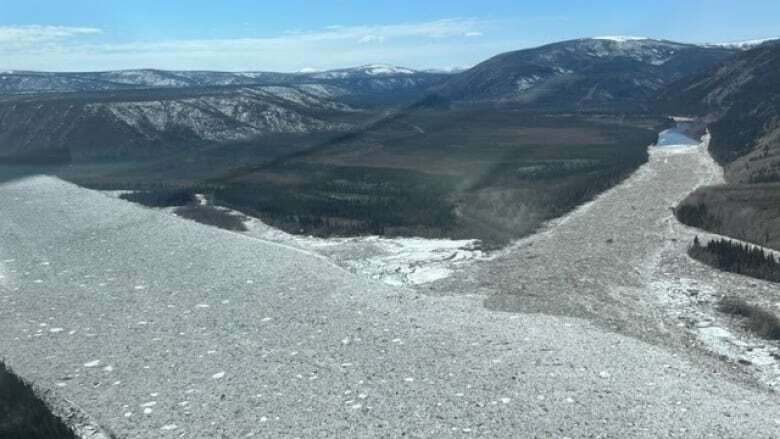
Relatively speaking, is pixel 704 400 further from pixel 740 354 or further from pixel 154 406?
pixel 154 406

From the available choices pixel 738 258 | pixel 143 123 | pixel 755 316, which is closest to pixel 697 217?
pixel 738 258

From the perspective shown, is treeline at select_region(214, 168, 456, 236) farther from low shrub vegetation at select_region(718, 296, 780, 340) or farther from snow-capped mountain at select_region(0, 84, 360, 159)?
snow-capped mountain at select_region(0, 84, 360, 159)

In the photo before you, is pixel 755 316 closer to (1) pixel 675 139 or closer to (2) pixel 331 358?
(2) pixel 331 358

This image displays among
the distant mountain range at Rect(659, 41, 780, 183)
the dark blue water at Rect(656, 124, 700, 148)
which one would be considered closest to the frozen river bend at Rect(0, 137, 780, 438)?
the distant mountain range at Rect(659, 41, 780, 183)

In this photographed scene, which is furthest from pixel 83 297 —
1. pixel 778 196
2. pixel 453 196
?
pixel 778 196

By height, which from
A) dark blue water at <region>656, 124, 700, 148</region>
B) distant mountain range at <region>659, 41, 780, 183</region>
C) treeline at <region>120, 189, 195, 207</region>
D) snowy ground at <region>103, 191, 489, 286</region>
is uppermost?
distant mountain range at <region>659, 41, 780, 183</region>

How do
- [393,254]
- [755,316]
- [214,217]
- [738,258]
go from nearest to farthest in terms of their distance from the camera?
[755,316] → [738,258] → [393,254] → [214,217]
